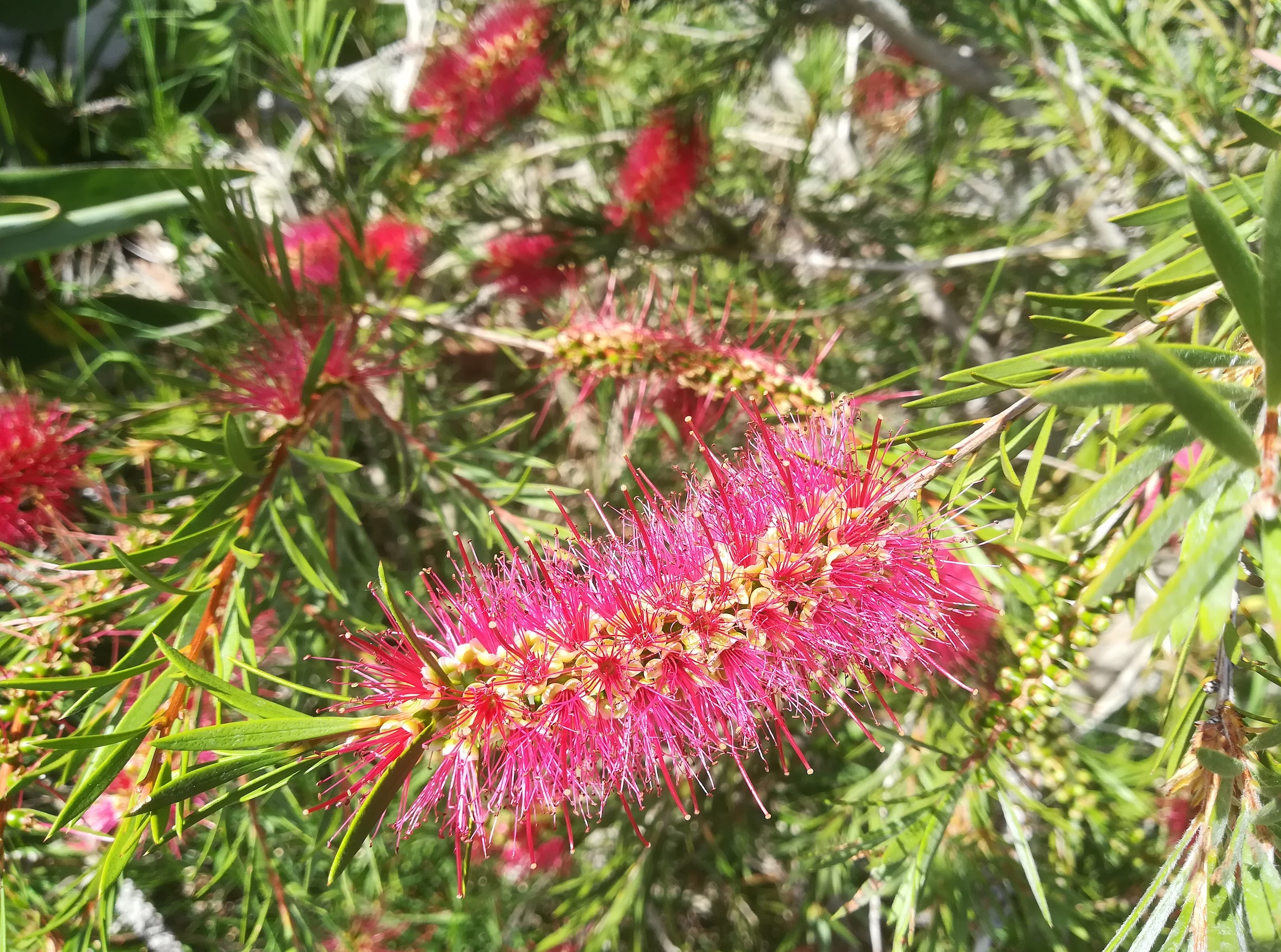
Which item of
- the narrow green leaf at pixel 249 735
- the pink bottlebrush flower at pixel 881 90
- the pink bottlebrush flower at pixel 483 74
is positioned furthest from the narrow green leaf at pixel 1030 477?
the pink bottlebrush flower at pixel 881 90

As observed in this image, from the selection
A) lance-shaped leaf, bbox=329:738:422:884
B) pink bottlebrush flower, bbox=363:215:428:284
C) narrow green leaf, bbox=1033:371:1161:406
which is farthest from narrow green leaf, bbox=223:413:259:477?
pink bottlebrush flower, bbox=363:215:428:284

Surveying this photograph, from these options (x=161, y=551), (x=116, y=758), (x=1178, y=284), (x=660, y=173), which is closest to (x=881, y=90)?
(x=660, y=173)

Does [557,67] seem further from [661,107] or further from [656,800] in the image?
[656,800]

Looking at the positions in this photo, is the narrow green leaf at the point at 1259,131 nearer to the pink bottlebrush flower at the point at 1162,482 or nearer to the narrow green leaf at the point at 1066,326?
the narrow green leaf at the point at 1066,326

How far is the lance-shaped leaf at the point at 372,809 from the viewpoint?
1.15 feet

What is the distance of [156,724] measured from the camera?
0.47 m

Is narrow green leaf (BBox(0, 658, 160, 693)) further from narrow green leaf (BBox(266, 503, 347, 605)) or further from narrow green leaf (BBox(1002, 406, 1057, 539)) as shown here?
narrow green leaf (BBox(1002, 406, 1057, 539))

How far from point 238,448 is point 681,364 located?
449 millimetres

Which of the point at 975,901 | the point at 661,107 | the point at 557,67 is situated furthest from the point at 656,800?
the point at 557,67

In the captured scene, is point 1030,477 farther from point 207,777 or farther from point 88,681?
point 88,681

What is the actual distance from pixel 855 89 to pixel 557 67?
2.31 ft

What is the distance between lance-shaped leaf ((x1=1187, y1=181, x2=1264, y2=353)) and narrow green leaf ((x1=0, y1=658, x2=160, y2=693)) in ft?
2.10

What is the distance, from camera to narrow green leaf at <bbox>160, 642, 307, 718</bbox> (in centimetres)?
37

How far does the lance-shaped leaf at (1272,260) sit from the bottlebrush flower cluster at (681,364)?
0.40 m
